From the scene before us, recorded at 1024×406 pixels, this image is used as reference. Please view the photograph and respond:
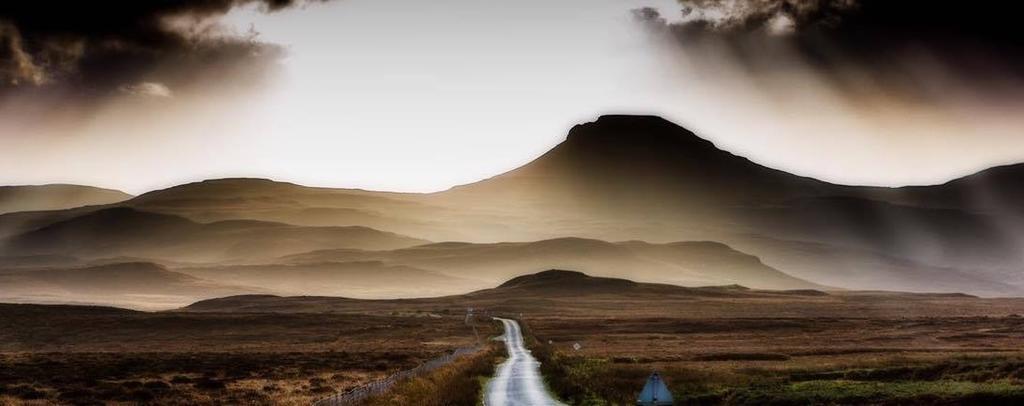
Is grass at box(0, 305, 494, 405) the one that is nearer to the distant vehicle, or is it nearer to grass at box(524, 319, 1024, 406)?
grass at box(524, 319, 1024, 406)

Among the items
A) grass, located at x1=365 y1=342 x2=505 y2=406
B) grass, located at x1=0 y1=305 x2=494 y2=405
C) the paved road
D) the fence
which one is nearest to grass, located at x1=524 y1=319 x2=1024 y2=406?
the paved road

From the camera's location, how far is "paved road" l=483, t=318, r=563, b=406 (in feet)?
145

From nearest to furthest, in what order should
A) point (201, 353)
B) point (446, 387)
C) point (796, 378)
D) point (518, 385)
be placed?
1. point (446, 387)
2. point (518, 385)
3. point (796, 378)
4. point (201, 353)

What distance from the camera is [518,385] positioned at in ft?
171

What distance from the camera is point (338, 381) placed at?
59.5 metres

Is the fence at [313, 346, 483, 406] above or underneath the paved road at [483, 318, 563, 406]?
above

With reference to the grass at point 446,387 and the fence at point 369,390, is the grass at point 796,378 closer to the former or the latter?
the grass at point 446,387

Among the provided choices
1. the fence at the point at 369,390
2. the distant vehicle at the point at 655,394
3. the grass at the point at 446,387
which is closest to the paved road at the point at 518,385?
the grass at the point at 446,387

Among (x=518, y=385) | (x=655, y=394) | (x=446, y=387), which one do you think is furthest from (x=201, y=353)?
(x=655, y=394)

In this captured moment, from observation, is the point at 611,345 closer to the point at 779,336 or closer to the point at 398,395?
the point at 779,336

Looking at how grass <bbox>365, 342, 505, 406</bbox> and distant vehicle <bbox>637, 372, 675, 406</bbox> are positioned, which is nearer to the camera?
distant vehicle <bbox>637, 372, 675, 406</bbox>

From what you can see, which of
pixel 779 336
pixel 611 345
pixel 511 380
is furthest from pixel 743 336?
pixel 511 380

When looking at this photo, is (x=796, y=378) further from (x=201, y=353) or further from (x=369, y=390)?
(x=201, y=353)

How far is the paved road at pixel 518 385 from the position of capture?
44.3 meters
